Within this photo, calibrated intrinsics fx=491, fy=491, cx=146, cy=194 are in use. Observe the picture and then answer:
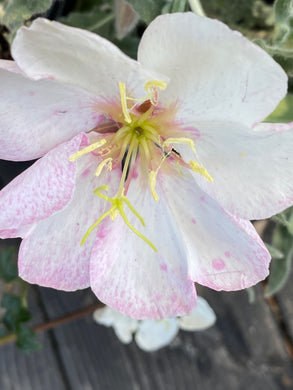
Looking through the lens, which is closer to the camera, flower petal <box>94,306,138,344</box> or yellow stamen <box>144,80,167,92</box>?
yellow stamen <box>144,80,167,92</box>

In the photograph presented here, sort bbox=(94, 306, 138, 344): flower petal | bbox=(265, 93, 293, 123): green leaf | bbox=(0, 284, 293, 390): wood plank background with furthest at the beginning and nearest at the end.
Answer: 1. bbox=(0, 284, 293, 390): wood plank background
2. bbox=(94, 306, 138, 344): flower petal
3. bbox=(265, 93, 293, 123): green leaf

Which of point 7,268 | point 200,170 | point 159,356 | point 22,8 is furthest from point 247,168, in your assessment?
point 159,356

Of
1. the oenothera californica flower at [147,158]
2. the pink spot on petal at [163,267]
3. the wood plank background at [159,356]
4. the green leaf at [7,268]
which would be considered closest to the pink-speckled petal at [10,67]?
the oenothera californica flower at [147,158]

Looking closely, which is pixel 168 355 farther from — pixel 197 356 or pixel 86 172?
pixel 86 172

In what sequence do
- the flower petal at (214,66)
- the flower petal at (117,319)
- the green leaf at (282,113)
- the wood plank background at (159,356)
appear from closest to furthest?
the flower petal at (214,66) < the green leaf at (282,113) < the flower petal at (117,319) < the wood plank background at (159,356)

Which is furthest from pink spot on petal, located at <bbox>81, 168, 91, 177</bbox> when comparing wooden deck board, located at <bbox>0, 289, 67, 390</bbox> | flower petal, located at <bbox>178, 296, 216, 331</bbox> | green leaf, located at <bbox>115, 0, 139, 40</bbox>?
wooden deck board, located at <bbox>0, 289, 67, 390</bbox>

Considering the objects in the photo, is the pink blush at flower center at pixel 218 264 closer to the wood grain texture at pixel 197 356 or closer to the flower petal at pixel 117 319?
the flower petal at pixel 117 319

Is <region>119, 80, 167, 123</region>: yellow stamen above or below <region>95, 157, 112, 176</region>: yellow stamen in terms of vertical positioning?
above

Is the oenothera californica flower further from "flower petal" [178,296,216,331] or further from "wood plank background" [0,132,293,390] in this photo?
"wood plank background" [0,132,293,390]
